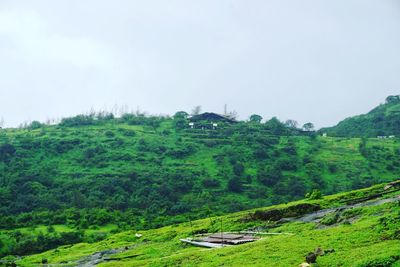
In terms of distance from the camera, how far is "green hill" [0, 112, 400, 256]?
84438 millimetres

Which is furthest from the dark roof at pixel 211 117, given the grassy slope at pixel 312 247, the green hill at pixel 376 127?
the grassy slope at pixel 312 247

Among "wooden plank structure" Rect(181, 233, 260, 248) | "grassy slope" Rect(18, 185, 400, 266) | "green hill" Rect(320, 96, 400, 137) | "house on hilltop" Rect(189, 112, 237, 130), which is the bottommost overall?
"wooden plank structure" Rect(181, 233, 260, 248)

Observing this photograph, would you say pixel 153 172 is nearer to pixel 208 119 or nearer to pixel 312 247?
pixel 208 119

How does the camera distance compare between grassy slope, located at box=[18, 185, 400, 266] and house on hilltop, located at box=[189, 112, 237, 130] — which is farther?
house on hilltop, located at box=[189, 112, 237, 130]

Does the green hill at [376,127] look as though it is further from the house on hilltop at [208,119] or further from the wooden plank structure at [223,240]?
the wooden plank structure at [223,240]

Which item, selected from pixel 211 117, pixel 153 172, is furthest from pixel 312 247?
pixel 211 117

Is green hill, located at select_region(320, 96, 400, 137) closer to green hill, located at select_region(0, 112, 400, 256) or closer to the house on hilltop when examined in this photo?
green hill, located at select_region(0, 112, 400, 256)

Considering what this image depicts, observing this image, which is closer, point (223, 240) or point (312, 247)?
point (312, 247)

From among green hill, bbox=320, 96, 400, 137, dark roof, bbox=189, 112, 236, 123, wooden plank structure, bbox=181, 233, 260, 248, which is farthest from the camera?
green hill, bbox=320, 96, 400, 137

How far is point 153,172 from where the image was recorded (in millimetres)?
124750

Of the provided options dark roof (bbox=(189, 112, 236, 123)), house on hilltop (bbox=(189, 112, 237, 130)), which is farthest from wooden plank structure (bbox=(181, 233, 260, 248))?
dark roof (bbox=(189, 112, 236, 123))

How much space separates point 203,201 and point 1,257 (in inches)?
1866

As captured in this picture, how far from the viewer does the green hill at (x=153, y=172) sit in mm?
84438

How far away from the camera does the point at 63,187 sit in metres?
113
